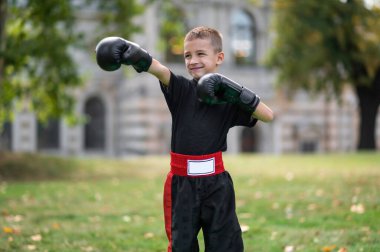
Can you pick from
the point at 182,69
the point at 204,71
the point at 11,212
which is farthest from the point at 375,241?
→ the point at 182,69

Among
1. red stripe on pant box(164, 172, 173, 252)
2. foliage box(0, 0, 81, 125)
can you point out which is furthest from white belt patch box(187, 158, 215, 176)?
foliage box(0, 0, 81, 125)

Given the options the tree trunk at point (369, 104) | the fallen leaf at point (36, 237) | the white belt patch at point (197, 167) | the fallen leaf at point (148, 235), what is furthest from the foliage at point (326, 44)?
the white belt patch at point (197, 167)

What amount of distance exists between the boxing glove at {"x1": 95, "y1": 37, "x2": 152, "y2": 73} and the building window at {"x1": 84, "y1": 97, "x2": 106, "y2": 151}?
22.3 metres

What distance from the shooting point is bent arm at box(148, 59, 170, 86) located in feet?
11.3

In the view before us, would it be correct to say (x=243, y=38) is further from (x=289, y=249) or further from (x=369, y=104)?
(x=289, y=249)

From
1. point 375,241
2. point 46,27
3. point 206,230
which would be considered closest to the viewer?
point 206,230

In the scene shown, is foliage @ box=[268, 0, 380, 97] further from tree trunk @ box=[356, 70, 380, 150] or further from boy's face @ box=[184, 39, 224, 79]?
boy's face @ box=[184, 39, 224, 79]

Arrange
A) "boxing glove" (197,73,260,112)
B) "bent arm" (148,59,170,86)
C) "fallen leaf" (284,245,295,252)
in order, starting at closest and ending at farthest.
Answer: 1. "boxing glove" (197,73,260,112)
2. "bent arm" (148,59,170,86)
3. "fallen leaf" (284,245,295,252)

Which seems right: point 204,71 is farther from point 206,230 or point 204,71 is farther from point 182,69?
point 182,69

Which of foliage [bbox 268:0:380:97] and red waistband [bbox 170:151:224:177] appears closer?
red waistband [bbox 170:151:224:177]

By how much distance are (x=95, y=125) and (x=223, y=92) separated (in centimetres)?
2257

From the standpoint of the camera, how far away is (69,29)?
1291 centimetres

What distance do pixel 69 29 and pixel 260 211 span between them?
7667 millimetres

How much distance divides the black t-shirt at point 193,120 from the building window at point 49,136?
2175 centimetres
